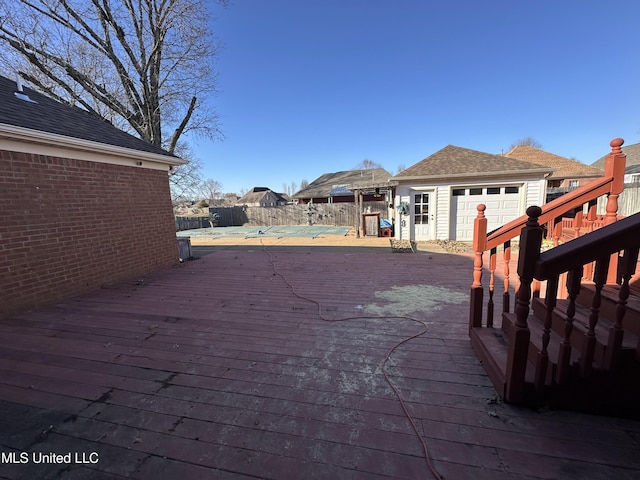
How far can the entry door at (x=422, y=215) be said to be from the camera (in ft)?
30.5

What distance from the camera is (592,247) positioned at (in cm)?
A: 131

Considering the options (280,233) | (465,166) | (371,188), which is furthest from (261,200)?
(465,166)

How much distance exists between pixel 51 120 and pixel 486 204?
10982 mm

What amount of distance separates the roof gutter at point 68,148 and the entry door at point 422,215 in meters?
7.79

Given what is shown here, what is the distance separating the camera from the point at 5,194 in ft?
11.4

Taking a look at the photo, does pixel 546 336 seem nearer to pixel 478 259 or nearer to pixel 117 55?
pixel 478 259

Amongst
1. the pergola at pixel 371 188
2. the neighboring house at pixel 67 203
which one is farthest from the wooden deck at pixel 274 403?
the pergola at pixel 371 188

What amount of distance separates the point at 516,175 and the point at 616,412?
885cm

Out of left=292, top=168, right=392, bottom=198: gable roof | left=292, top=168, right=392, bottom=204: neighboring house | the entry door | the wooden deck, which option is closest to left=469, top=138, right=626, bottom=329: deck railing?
the wooden deck

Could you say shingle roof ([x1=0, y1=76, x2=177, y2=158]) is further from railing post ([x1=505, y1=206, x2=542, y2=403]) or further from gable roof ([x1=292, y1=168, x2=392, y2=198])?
gable roof ([x1=292, y1=168, x2=392, y2=198])

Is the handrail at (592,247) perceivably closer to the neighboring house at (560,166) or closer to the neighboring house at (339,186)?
the neighboring house at (560,166)

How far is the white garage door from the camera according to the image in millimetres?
8695

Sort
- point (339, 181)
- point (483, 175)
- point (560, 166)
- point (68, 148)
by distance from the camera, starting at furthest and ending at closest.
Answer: point (339, 181) < point (560, 166) < point (483, 175) < point (68, 148)

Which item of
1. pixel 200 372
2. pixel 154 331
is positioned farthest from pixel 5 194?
pixel 200 372
